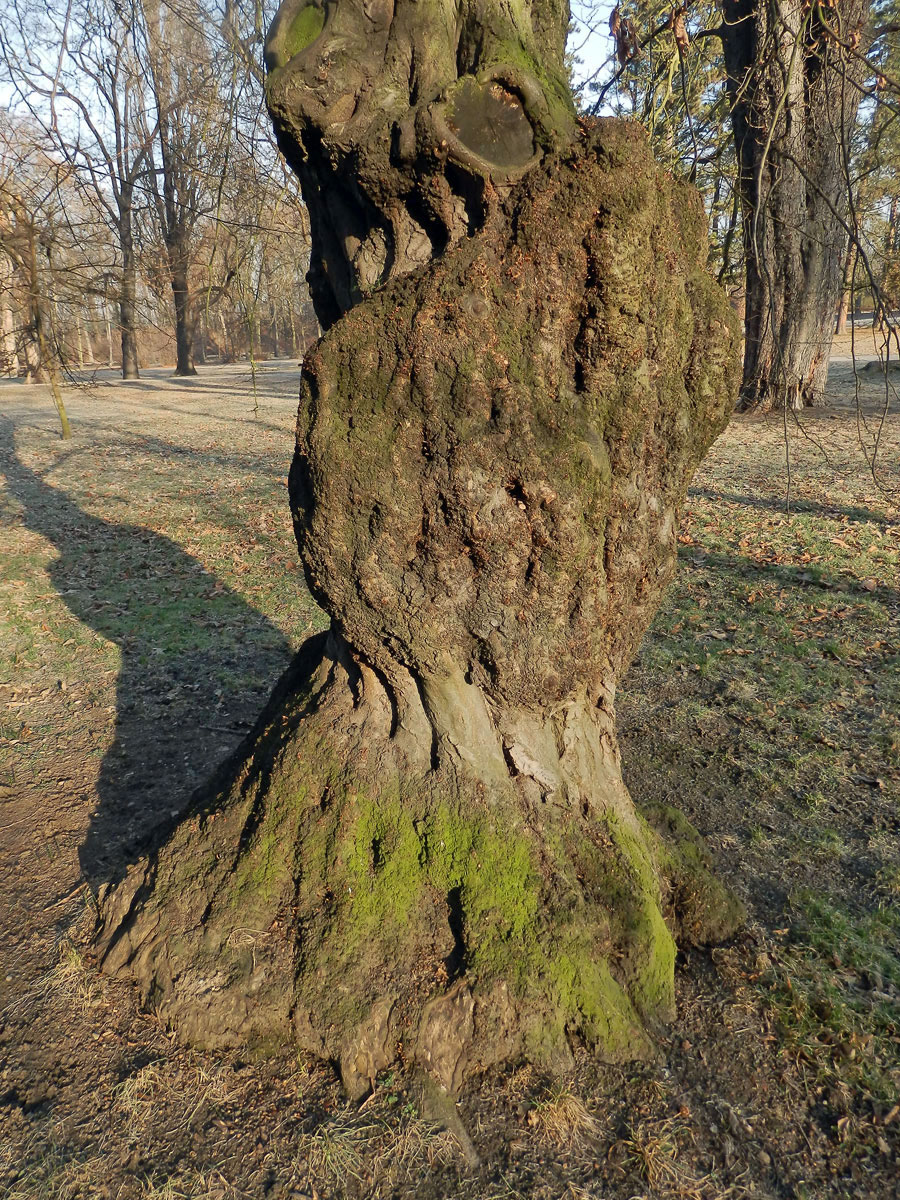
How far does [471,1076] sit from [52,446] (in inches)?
632

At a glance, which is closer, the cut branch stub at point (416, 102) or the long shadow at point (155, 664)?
the cut branch stub at point (416, 102)

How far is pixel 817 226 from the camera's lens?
12.0m

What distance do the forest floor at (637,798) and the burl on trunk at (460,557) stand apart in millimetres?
180

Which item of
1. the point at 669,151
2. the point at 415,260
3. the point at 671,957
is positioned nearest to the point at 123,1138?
→ the point at 671,957

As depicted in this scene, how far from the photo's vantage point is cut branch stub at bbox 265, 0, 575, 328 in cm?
223

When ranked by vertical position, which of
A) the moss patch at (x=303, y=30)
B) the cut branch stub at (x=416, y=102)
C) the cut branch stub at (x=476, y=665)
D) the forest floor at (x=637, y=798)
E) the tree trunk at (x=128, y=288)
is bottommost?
the forest floor at (x=637, y=798)

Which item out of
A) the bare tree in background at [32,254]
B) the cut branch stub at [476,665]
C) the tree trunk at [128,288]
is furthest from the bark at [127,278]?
the cut branch stub at [476,665]

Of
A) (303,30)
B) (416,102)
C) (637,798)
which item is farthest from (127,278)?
(637,798)

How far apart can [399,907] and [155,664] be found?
4016 mm

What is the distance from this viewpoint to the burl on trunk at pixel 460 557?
2291 millimetres

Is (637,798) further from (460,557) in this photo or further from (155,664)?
(155,664)

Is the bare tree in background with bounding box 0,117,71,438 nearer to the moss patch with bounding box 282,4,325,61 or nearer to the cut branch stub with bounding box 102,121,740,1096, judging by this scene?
the moss patch with bounding box 282,4,325,61

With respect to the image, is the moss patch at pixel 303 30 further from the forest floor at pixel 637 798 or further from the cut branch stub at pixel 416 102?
the forest floor at pixel 637 798

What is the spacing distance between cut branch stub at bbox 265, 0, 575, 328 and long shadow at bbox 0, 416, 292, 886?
9.12 ft
